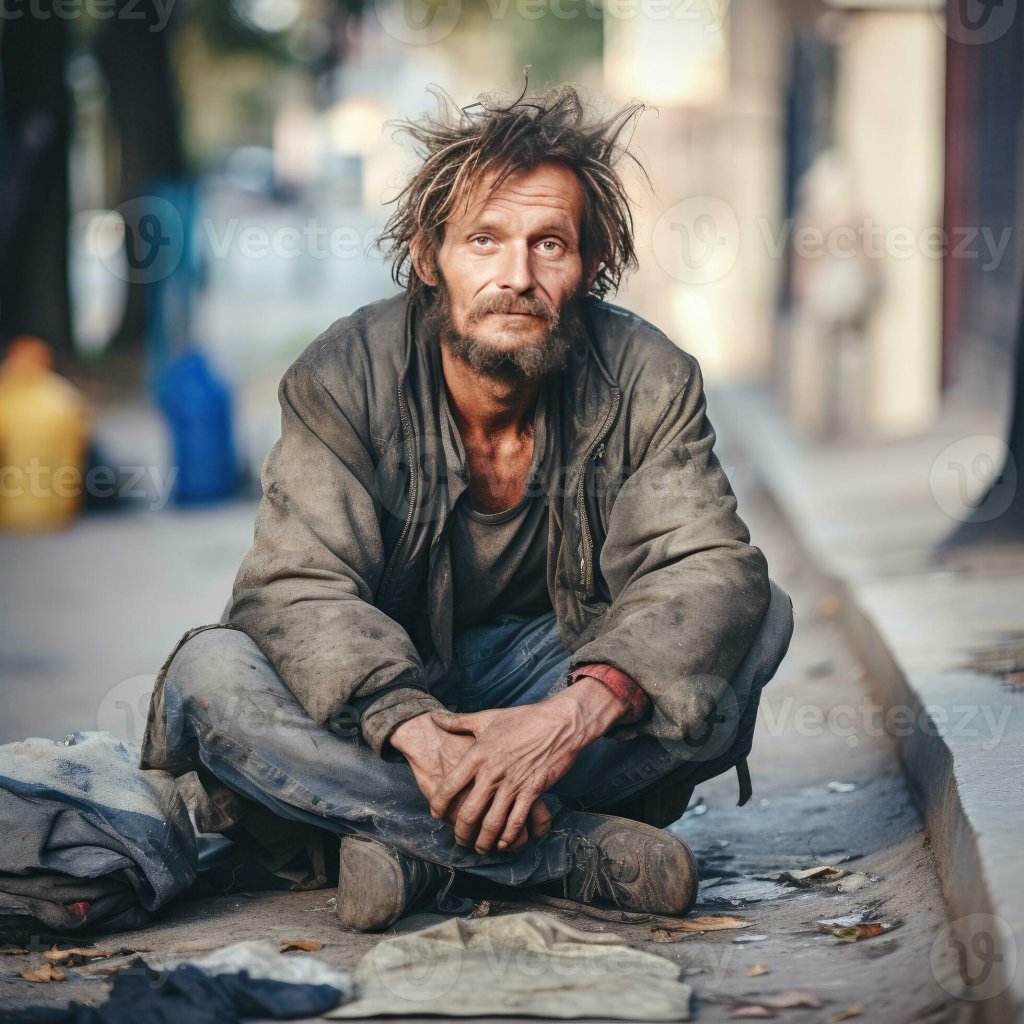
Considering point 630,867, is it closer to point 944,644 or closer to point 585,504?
point 585,504

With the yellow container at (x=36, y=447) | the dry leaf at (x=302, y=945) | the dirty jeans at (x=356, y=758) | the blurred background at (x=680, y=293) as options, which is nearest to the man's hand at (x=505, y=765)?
the dirty jeans at (x=356, y=758)

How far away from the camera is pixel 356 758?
3.15m

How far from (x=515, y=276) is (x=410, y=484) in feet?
1.69

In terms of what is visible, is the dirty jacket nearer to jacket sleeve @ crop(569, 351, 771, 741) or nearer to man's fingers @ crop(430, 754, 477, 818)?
jacket sleeve @ crop(569, 351, 771, 741)

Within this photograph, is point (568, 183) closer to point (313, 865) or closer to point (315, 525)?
point (315, 525)

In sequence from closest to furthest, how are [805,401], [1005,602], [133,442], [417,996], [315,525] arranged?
[417,996] < [315,525] < [1005,602] < [805,401] < [133,442]

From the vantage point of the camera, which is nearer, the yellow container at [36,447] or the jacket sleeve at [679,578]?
the jacket sleeve at [679,578]

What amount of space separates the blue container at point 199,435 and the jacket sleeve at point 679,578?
703 cm

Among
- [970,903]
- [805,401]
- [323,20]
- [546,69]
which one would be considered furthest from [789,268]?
[546,69]

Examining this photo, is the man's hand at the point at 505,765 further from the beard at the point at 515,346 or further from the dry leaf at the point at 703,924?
the beard at the point at 515,346

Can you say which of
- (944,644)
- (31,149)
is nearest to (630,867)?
(944,644)

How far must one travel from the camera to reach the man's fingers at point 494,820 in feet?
9.80

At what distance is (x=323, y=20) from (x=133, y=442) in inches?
434

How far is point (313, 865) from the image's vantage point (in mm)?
3518
